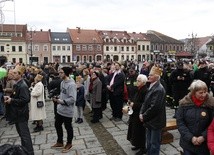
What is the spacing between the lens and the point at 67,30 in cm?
6775

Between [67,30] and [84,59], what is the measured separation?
826 centimetres

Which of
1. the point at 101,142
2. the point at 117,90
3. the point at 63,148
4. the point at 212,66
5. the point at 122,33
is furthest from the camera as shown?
the point at 122,33

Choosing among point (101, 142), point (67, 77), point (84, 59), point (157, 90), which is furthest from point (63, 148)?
point (84, 59)

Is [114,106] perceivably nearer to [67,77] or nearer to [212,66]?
[67,77]

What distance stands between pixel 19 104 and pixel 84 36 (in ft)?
202

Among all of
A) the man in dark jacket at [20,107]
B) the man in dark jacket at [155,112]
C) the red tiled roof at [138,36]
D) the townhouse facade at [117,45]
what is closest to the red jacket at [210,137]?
the man in dark jacket at [155,112]

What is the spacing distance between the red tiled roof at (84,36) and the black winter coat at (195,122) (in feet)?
202

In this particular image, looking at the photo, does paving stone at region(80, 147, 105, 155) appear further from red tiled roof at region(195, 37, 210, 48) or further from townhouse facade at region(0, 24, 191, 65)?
red tiled roof at region(195, 37, 210, 48)

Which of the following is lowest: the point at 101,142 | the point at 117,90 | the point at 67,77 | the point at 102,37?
the point at 101,142

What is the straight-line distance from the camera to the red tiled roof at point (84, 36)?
213 feet

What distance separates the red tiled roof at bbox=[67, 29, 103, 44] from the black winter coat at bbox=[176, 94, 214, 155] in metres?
61.7

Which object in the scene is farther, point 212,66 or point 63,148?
point 212,66

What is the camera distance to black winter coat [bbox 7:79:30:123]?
17.6 ft

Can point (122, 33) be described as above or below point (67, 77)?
above
